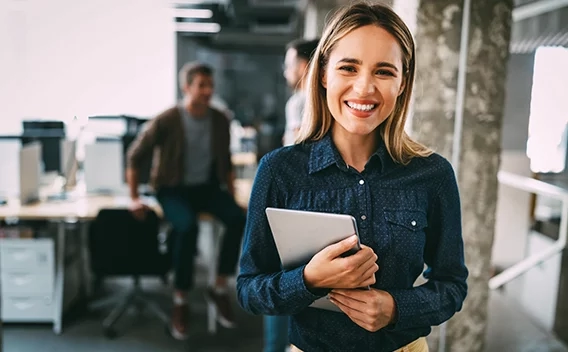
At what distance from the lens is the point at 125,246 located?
326cm

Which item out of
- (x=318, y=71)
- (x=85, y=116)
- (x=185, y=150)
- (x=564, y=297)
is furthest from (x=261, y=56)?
(x=318, y=71)

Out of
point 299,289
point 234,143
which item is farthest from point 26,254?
point 234,143

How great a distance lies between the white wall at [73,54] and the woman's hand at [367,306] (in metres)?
5.03

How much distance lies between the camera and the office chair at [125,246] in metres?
3.21

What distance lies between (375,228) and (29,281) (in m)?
3.20

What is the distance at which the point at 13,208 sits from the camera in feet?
11.6

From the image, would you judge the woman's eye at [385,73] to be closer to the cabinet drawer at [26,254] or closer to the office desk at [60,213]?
the office desk at [60,213]

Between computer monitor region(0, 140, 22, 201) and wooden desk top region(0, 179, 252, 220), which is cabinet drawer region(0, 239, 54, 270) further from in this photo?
computer monitor region(0, 140, 22, 201)

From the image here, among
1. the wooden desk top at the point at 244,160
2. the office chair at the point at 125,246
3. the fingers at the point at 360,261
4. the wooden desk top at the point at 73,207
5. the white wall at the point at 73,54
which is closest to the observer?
the fingers at the point at 360,261

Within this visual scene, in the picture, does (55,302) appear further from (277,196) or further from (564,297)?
(564,297)

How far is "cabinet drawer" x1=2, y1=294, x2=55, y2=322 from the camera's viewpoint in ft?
11.5

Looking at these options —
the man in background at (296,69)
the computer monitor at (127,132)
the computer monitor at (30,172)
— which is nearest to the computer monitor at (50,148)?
the computer monitor at (30,172)

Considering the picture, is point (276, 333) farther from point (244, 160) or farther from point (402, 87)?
point (244, 160)

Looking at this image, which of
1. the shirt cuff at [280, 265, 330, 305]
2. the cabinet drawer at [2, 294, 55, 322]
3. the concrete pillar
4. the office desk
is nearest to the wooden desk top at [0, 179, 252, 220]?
the office desk
